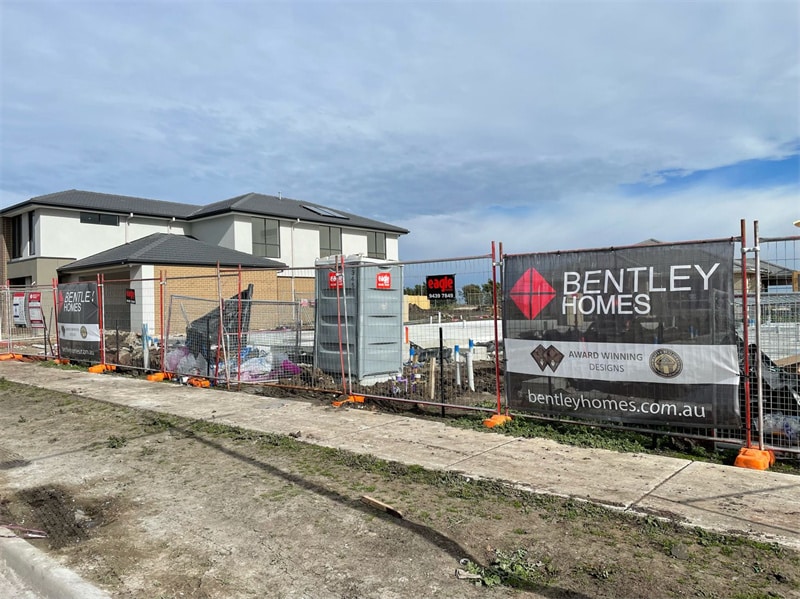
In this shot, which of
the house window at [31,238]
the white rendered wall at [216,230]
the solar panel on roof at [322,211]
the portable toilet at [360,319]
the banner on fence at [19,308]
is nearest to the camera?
the portable toilet at [360,319]

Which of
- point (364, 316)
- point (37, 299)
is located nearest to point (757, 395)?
point (364, 316)

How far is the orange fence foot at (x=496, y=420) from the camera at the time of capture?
730 cm

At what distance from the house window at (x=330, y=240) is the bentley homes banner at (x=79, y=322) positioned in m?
22.1

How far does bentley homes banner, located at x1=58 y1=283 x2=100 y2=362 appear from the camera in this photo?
46.5ft

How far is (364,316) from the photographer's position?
32.7 ft

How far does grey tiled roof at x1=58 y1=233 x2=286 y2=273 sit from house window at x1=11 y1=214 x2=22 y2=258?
452 centimetres

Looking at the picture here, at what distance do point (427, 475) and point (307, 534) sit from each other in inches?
61.7

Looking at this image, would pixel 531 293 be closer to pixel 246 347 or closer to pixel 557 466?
pixel 557 466

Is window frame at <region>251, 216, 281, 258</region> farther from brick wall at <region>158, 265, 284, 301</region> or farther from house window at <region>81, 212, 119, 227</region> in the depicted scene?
house window at <region>81, 212, 119, 227</region>

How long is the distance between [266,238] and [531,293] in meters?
29.0

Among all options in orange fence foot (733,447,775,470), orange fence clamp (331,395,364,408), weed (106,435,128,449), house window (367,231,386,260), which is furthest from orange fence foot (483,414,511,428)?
house window (367,231,386,260)

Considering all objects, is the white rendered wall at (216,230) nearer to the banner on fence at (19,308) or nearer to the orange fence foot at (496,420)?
the banner on fence at (19,308)

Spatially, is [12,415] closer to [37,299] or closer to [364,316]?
[364,316]

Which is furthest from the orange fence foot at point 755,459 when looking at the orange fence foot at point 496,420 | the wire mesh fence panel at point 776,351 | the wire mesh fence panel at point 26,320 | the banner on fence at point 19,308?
the banner on fence at point 19,308
